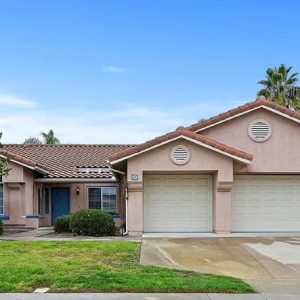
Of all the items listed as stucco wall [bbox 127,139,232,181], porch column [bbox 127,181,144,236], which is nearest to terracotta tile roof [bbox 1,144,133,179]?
porch column [bbox 127,181,144,236]

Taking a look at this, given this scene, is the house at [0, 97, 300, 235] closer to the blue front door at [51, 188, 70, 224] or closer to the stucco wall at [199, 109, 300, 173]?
the stucco wall at [199, 109, 300, 173]

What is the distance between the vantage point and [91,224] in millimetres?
19656

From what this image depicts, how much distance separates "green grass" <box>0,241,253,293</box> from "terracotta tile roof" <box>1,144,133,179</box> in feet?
39.6

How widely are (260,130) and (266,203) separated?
9.45 feet

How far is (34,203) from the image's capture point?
2569 cm

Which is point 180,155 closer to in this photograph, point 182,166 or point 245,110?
point 182,166

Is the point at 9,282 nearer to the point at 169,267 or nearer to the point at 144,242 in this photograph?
the point at 169,267

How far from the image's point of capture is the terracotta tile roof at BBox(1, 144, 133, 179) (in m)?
27.1

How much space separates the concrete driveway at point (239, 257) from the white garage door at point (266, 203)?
7.33 feet

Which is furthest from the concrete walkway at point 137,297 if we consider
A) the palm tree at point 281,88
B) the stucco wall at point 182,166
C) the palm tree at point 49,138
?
the palm tree at point 49,138

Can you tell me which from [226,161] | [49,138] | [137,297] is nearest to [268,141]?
[226,161]

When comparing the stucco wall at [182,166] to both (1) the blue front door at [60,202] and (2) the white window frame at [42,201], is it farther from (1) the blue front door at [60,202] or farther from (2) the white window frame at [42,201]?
(1) the blue front door at [60,202]

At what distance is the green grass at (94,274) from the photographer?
983cm

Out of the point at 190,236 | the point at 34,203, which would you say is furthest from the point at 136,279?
the point at 34,203
